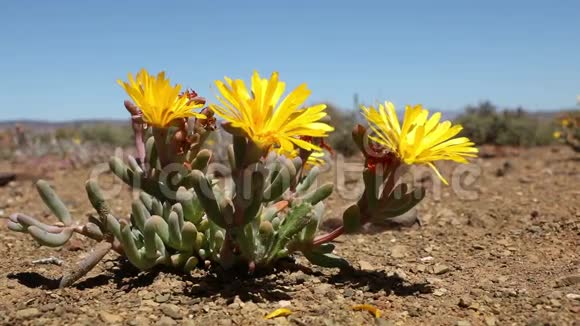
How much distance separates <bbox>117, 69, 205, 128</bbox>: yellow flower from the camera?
95.3 inches

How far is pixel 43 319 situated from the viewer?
2262 millimetres

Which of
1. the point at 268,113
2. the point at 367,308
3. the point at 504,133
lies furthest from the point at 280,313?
the point at 504,133

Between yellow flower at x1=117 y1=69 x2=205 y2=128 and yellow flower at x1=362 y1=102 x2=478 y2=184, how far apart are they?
0.78m

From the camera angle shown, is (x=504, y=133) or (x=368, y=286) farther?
(x=504, y=133)

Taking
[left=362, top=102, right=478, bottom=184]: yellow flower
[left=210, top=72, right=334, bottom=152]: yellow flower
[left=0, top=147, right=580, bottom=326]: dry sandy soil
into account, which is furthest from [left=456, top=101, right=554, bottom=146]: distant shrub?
[left=210, top=72, right=334, bottom=152]: yellow flower

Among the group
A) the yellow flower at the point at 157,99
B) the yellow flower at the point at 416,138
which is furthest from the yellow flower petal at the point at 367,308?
the yellow flower at the point at 157,99

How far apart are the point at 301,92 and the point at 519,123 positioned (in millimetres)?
14908

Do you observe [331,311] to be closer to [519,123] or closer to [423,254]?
[423,254]

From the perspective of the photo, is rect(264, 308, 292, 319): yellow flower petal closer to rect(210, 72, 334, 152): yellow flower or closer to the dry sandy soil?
the dry sandy soil

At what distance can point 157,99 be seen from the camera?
2443 mm

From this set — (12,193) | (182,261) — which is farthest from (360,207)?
(12,193)

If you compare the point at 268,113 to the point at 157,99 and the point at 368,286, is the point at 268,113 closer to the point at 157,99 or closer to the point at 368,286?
the point at 157,99

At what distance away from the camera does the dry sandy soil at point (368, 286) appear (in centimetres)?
234

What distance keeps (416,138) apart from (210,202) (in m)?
0.93
